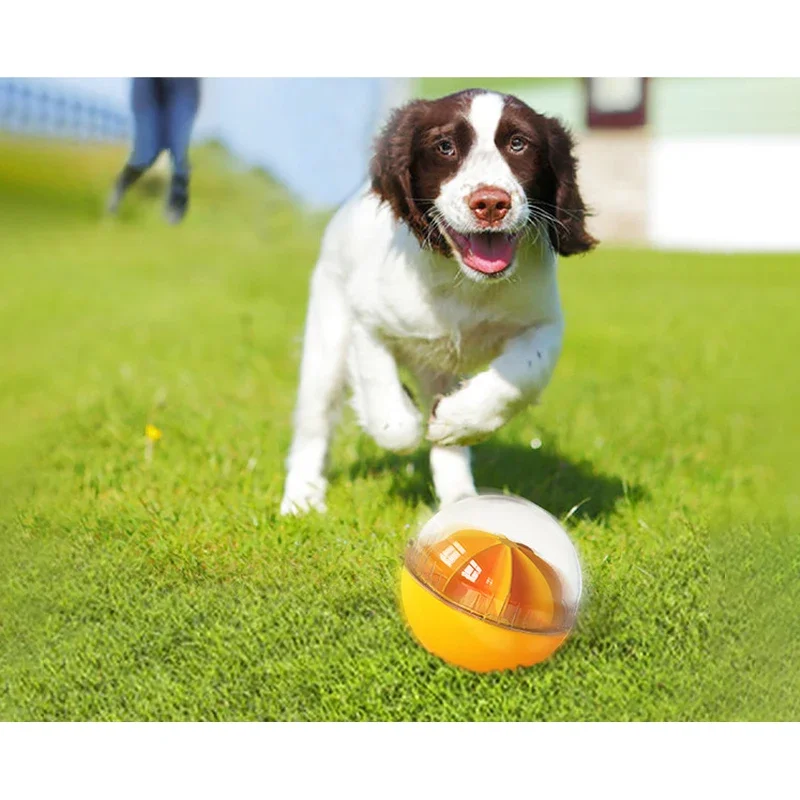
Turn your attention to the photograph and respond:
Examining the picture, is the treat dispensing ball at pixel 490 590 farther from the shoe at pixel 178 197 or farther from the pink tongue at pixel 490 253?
the shoe at pixel 178 197

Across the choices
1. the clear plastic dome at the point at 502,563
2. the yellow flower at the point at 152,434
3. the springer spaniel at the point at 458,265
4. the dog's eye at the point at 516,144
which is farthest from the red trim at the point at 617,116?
the clear plastic dome at the point at 502,563

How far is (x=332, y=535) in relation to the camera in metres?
4.15

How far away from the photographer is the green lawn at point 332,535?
3.47m

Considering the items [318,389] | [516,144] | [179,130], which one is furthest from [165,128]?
[516,144]

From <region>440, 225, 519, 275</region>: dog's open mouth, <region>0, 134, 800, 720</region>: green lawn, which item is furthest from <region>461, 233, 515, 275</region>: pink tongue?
<region>0, 134, 800, 720</region>: green lawn

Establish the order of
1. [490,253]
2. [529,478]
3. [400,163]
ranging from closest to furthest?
[490,253] < [400,163] < [529,478]

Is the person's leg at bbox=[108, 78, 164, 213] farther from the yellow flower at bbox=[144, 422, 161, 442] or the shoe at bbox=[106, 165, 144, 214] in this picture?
the yellow flower at bbox=[144, 422, 161, 442]

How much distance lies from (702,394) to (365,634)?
471 cm

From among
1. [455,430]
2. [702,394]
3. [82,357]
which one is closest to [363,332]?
[455,430]

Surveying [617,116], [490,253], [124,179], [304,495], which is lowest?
[617,116]

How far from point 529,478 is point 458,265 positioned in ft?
5.04

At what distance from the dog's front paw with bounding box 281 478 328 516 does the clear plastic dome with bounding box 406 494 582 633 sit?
1.03m

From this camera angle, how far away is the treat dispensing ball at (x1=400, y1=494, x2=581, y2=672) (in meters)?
3.36

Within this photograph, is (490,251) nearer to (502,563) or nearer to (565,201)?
(565,201)
